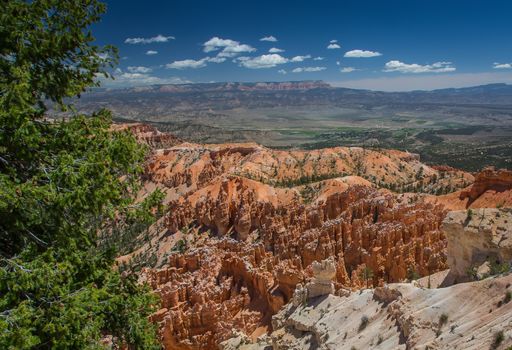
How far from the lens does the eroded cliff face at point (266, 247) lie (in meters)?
33.5

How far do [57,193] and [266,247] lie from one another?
44.0 meters

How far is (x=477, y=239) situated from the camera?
25359mm

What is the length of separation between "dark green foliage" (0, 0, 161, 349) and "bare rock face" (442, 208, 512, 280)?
68.4ft

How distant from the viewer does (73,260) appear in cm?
844

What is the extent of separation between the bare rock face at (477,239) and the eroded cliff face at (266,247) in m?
5.10

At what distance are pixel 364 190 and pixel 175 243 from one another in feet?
101

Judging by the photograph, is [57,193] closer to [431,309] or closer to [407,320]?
[407,320]

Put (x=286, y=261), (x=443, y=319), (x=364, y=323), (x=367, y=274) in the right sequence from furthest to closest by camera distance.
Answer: (x=286, y=261) < (x=367, y=274) < (x=364, y=323) < (x=443, y=319)

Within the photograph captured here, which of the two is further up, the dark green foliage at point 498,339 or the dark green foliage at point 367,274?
the dark green foliage at point 498,339

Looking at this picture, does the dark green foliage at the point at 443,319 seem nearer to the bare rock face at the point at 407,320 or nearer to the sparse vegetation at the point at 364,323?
the bare rock face at the point at 407,320

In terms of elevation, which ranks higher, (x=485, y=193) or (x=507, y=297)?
(x=507, y=297)

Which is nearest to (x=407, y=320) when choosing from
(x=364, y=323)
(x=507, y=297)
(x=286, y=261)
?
(x=364, y=323)

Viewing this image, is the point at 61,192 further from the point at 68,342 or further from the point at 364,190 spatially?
the point at 364,190

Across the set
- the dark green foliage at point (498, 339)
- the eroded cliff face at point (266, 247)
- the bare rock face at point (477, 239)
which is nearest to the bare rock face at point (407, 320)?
the dark green foliage at point (498, 339)
